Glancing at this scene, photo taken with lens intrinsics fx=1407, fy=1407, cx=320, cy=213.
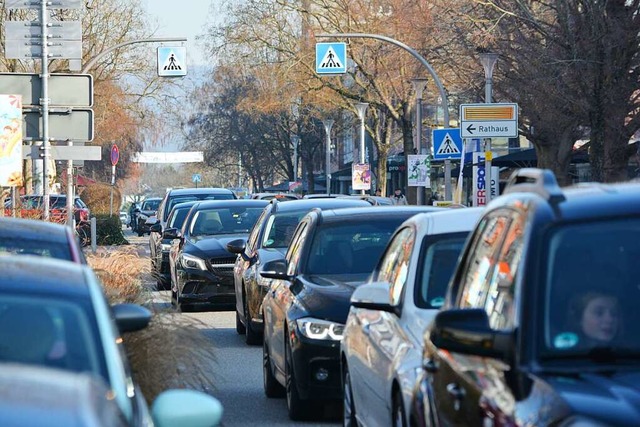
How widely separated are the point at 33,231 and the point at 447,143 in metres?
24.6

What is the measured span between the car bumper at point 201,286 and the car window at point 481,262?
44.5 feet

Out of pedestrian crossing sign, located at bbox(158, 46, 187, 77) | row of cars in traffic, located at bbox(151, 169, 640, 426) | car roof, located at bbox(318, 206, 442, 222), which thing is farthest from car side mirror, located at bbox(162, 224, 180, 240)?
pedestrian crossing sign, located at bbox(158, 46, 187, 77)

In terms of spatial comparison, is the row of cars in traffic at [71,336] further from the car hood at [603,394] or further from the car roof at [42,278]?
the car hood at [603,394]

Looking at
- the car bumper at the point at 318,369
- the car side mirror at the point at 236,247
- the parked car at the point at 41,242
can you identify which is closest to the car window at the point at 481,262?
the parked car at the point at 41,242

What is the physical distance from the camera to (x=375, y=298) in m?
7.26

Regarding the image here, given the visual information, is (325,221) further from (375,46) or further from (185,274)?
(375,46)

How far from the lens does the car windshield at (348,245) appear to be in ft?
37.9

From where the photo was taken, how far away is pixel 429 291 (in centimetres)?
801

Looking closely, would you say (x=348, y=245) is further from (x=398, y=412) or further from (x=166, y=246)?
(x=166, y=246)

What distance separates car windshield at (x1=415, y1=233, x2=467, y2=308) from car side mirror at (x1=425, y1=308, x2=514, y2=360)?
2710 mm

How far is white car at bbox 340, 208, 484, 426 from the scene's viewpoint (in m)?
7.12

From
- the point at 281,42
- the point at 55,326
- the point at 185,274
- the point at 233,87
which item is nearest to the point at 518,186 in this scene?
the point at 55,326

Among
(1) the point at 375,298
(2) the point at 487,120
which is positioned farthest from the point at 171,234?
(1) the point at 375,298

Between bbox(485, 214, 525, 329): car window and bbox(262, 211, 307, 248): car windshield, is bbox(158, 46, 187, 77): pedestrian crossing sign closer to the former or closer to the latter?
bbox(262, 211, 307, 248): car windshield
